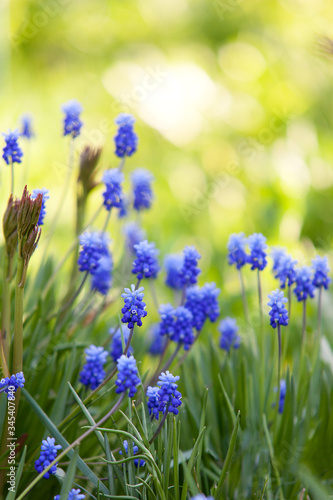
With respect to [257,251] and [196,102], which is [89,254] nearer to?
[257,251]

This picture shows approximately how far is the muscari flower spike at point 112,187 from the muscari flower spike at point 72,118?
21 centimetres

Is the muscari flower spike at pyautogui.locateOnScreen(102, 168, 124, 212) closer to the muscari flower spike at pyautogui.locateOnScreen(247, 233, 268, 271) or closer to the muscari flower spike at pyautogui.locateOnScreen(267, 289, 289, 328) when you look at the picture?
the muscari flower spike at pyautogui.locateOnScreen(247, 233, 268, 271)

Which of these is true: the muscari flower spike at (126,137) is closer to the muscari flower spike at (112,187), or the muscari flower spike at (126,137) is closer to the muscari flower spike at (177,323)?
the muscari flower spike at (112,187)

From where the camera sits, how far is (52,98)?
4.75 meters

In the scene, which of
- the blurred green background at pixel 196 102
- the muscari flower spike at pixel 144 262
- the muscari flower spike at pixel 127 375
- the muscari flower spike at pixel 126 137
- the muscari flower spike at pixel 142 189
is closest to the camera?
the muscari flower spike at pixel 127 375

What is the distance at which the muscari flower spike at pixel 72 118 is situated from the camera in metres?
1.46

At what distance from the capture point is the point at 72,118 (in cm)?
146

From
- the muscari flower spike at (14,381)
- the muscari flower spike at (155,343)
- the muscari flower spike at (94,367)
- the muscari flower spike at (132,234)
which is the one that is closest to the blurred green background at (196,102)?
the muscari flower spike at (132,234)

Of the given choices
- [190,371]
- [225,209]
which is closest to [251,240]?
[190,371]

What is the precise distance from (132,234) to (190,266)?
628 mm

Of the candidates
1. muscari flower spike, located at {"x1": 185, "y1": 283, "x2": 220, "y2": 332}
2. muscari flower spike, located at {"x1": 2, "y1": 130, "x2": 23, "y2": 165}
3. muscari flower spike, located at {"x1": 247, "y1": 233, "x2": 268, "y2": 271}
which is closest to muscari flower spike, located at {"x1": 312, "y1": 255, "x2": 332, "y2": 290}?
muscari flower spike, located at {"x1": 247, "y1": 233, "x2": 268, "y2": 271}

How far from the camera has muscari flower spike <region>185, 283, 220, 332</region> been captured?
1316 mm

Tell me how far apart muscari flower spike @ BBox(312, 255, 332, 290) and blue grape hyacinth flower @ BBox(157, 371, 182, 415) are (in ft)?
1.67

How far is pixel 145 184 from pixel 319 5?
170 inches
